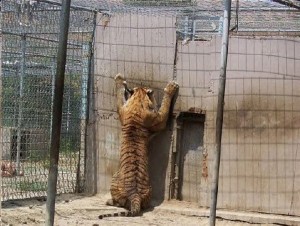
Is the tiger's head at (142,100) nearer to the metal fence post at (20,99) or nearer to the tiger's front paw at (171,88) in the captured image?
the tiger's front paw at (171,88)

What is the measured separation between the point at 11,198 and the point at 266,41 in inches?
158

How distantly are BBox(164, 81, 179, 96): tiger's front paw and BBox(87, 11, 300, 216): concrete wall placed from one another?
3.5 inches

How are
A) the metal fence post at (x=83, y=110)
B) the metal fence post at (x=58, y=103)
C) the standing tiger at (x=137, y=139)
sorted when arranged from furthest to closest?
the metal fence post at (x=83, y=110), the standing tiger at (x=137, y=139), the metal fence post at (x=58, y=103)

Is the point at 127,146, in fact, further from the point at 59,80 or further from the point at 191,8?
the point at 59,80

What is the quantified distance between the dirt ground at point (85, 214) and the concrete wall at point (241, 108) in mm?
364

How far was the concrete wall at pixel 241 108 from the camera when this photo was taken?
8.19m

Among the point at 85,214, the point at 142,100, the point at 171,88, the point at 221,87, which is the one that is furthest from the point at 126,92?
the point at 221,87

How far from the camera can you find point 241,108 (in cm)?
834

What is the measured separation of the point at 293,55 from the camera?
27.0 ft

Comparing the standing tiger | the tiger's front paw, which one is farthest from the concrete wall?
the standing tiger

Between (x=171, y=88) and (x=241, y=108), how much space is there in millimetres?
1033

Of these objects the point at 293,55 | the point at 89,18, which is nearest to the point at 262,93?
the point at 293,55

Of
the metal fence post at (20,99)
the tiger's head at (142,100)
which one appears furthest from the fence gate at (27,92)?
the tiger's head at (142,100)

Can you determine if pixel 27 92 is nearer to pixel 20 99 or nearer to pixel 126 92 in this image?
pixel 20 99
